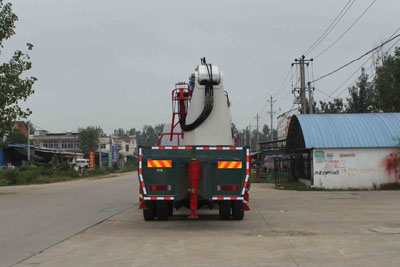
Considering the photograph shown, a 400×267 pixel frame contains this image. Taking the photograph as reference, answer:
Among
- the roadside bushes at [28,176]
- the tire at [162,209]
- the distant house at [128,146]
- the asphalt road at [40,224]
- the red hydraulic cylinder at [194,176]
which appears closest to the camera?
the asphalt road at [40,224]

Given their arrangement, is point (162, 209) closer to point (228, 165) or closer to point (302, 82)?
point (228, 165)

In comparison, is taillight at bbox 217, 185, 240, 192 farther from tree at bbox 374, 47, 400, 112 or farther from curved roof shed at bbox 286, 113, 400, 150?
tree at bbox 374, 47, 400, 112

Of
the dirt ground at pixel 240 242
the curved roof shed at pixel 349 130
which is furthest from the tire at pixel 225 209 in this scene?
the curved roof shed at pixel 349 130

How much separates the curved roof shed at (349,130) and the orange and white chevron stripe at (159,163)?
52.5 ft

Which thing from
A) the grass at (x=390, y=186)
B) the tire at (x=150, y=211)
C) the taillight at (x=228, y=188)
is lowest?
the grass at (x=390, y=186)

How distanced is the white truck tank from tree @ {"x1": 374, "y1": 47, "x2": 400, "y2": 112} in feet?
92.6

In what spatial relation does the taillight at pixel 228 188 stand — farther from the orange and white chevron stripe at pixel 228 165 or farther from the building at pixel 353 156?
the building at pixel 353 156

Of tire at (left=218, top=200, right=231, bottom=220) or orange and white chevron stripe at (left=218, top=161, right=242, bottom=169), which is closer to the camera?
orange and white chevron stripe at (left=218, top=161, right=242, bottom=169)

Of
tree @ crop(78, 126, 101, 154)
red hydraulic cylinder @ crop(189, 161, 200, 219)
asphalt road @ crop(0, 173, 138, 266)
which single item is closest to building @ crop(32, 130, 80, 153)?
tree @ crop(78, 126, 101, 154)

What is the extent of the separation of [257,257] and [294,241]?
1.82 metres

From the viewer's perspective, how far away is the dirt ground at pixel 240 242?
7730 mm

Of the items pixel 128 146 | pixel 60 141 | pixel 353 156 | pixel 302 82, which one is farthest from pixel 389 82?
pixel 128 146

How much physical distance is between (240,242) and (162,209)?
353 cm

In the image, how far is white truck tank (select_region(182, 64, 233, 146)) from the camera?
12.7m
